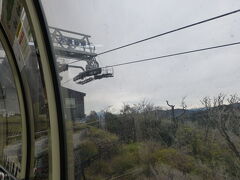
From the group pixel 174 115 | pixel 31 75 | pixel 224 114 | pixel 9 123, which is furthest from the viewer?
pixel 9 123

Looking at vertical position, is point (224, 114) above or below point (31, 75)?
below

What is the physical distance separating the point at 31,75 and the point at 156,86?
204cm

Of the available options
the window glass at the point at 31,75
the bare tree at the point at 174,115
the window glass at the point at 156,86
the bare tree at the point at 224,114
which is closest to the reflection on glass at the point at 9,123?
the window glass at the point at 31,75

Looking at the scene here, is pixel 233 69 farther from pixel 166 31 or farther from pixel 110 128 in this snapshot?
pixel 110 128

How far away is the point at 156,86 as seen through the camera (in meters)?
1.11

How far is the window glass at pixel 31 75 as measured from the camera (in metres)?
2.40

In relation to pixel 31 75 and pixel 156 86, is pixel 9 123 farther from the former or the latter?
pixel 156 86

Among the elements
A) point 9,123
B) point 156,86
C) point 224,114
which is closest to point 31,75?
point 9,123

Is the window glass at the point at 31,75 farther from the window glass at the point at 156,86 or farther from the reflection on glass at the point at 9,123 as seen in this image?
the window glass at the point at 156,86

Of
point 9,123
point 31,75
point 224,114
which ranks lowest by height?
point 224,114

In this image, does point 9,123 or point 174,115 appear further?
point 9,123

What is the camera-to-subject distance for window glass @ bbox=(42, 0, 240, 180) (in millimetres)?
859

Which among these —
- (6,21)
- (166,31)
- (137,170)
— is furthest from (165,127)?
(6,21)

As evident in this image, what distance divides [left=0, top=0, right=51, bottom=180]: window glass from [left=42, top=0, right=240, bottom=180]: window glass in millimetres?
604
